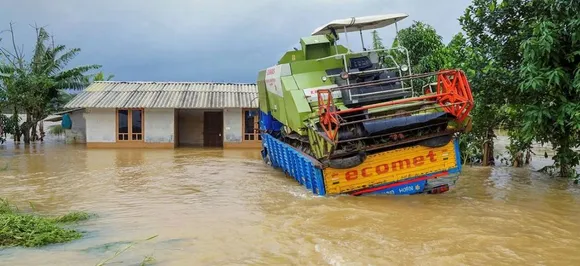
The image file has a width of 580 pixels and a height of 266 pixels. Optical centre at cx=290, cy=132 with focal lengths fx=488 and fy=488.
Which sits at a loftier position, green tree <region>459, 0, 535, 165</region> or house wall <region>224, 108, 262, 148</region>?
green tree <region>459, 0, 535, 165</region>

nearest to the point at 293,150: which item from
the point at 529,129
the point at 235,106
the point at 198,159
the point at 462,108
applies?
the point at 462,108

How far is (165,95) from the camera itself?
23453mm

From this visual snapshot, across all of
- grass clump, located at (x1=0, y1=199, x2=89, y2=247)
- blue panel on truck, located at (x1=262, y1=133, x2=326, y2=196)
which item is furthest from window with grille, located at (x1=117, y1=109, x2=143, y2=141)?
grass clump, located at (x1=0, y1=199, x2=89, y2=247)

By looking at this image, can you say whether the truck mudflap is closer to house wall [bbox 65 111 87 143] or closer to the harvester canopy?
the harvester canopy

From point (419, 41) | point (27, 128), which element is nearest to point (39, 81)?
point (27, 128)

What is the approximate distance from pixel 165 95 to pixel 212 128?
292cm

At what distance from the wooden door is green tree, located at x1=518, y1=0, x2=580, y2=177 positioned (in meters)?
17.1

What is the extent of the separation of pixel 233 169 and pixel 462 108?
8.21m

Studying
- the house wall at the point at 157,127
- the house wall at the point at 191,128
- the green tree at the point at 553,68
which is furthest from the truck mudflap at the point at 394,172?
the house wall at the point at 191,128

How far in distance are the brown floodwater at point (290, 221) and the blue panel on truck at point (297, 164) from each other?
26 cm

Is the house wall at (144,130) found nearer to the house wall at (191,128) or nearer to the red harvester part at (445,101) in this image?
the house wall at (191,128)

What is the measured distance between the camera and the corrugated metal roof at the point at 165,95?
22016 millimetres

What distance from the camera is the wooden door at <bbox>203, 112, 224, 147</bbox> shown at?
24.7 meters

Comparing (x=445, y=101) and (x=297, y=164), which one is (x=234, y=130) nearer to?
(x=297, y=164)
